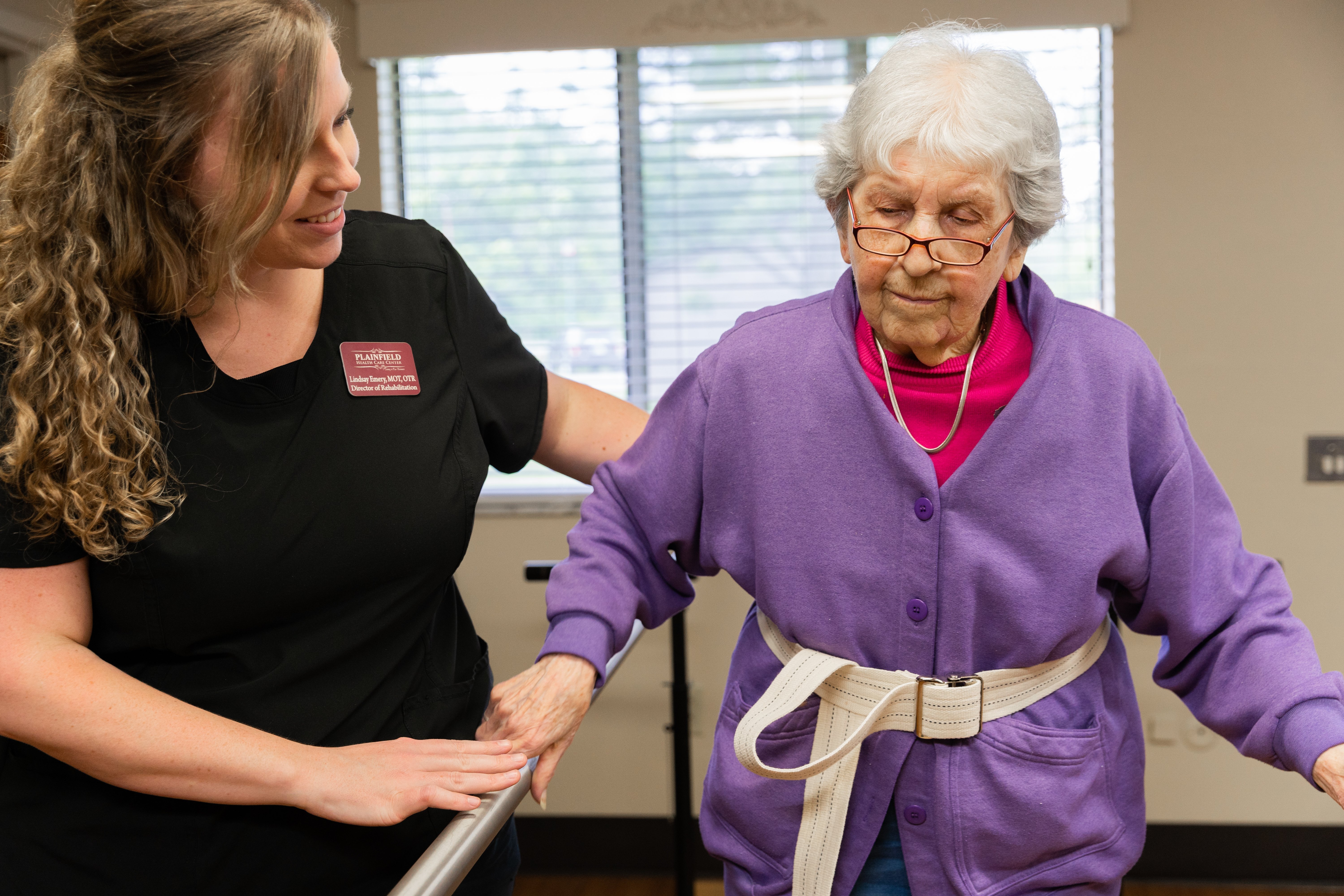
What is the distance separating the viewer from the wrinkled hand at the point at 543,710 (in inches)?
38.6

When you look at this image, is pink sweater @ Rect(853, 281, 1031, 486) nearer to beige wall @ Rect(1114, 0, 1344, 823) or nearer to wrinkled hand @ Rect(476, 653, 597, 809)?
wrinkled hand @ Rect(476, 653, 597, 809)

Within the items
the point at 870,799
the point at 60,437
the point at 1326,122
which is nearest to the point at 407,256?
the point at 60,437

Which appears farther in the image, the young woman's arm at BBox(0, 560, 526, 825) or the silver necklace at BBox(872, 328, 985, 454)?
the silver necklace at BBox(872, 328, 985, 454)

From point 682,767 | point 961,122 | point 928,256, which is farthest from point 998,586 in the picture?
point 682,767

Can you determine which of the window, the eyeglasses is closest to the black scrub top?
the eyeglasses

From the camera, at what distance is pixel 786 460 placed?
3.29ft

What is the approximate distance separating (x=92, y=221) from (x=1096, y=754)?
3.65 feet

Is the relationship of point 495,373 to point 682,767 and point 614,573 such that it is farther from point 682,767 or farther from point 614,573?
point 682,767

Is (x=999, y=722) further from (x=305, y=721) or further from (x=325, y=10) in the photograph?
(x=325, y=10)

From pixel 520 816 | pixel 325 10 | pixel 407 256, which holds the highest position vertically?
pixel 325 10

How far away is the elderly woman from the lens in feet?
3.03

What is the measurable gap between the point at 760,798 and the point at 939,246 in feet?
1.99

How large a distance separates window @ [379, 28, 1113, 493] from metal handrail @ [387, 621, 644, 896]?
211cm

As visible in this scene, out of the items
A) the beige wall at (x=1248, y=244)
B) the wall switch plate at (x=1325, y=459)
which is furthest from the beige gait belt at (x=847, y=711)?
the wall switch plate at (x=1325, y=459)
